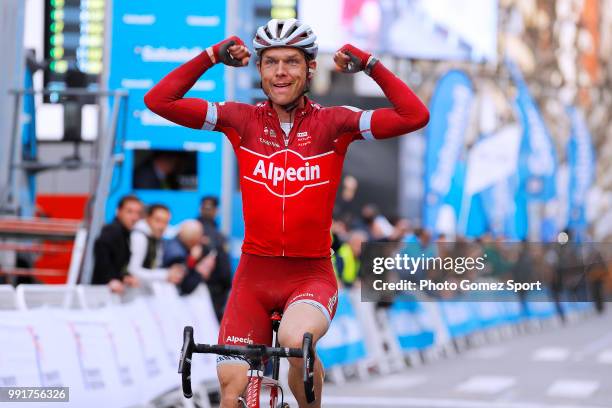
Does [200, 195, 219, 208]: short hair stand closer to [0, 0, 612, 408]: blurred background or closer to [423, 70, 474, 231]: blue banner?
[0, 0, 612, 408]: blurred background

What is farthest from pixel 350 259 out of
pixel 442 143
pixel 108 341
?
pixel 442 143

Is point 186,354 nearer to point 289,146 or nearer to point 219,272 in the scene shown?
point 289,146

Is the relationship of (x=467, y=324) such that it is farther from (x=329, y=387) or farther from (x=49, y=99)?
(x=49, y=99)

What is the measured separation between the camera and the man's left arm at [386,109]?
666 centimetres

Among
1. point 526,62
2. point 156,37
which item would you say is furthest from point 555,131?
point 156,37

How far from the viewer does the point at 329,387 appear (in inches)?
653

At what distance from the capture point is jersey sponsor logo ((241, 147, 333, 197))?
657cm

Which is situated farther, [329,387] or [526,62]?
[526,62]

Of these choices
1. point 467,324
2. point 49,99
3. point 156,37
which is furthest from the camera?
point 467,324

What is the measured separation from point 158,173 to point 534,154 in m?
31.6

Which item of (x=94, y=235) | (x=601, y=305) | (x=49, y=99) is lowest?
(x=601, y=305)

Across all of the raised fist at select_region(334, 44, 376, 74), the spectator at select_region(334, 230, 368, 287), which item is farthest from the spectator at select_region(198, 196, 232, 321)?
the raised fist at select_region(334, 44, 376, 74)

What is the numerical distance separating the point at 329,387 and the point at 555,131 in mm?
43884

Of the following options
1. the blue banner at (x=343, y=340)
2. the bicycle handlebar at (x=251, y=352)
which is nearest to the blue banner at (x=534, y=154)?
the blue banner at (x=343, y=340)
